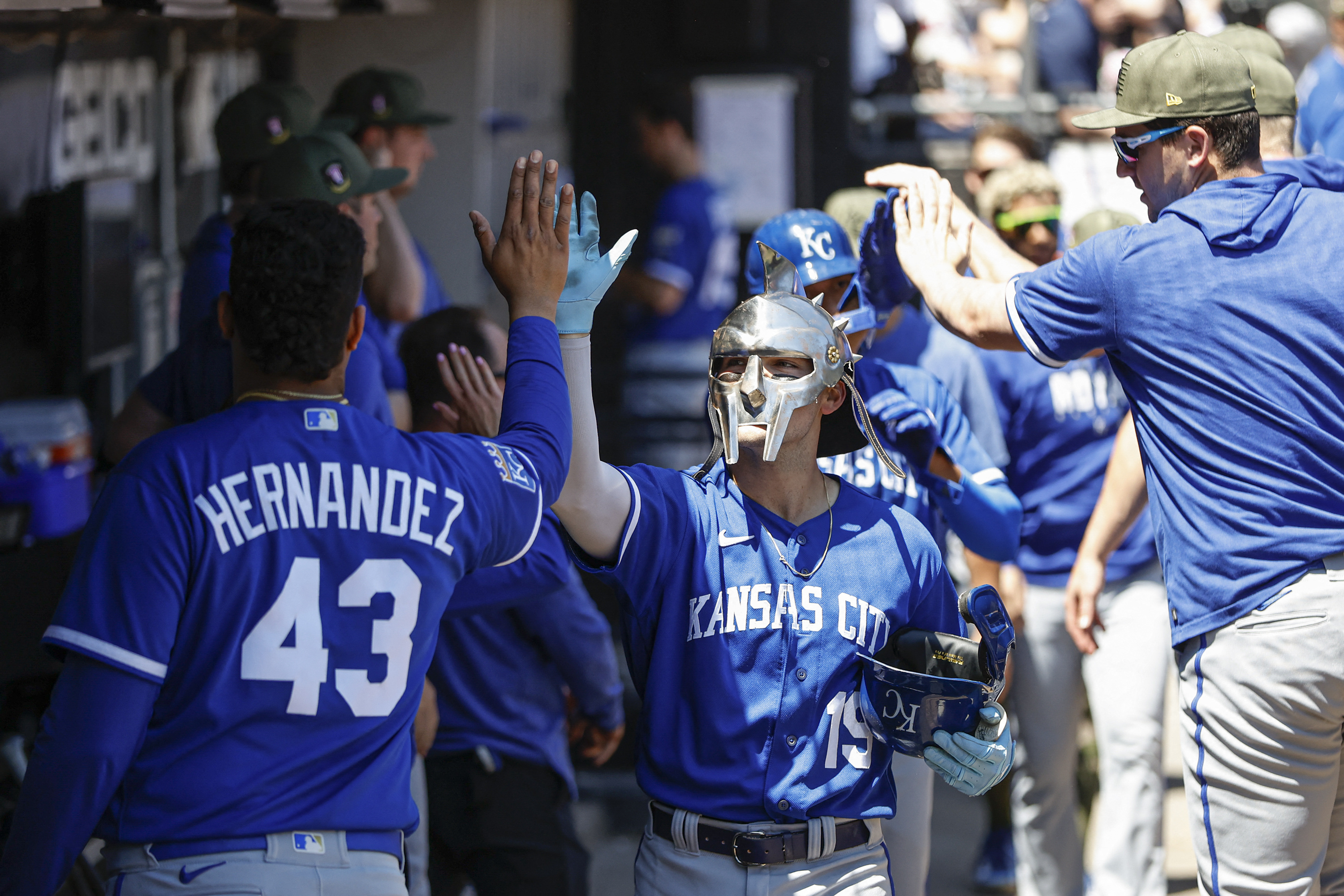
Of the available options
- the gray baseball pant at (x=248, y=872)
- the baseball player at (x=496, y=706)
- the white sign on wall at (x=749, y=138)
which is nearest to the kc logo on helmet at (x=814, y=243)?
the baseball player at (x=496, y=706)

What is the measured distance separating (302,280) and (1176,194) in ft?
6.12

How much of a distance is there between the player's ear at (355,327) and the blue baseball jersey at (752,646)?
54cm

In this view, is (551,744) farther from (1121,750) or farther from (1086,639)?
(1121,750)

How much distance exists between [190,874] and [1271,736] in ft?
6.67

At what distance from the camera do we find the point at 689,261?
23.9ft

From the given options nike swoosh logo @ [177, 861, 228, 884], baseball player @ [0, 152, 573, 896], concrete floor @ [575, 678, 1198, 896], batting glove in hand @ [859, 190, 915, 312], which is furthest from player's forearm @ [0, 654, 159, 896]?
concrete floor @ [575, 678, 1198, 896]

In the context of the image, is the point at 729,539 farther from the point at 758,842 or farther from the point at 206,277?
the point at 206,277

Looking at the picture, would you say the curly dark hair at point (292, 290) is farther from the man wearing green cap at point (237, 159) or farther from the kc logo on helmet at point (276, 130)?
the kc logo on helmet at point (276, 130)

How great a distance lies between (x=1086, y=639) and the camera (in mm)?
3754

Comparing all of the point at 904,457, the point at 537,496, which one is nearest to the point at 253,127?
the point at 904,457

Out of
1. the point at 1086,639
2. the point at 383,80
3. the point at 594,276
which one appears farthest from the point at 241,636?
the point at 383,80

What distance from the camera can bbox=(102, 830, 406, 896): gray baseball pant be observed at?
6.61 ft

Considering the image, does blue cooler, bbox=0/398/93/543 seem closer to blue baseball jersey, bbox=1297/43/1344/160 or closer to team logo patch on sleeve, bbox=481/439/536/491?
team logo patch on sleeve, bbox=481/439/536/491

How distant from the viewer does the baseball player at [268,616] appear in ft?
6.51
